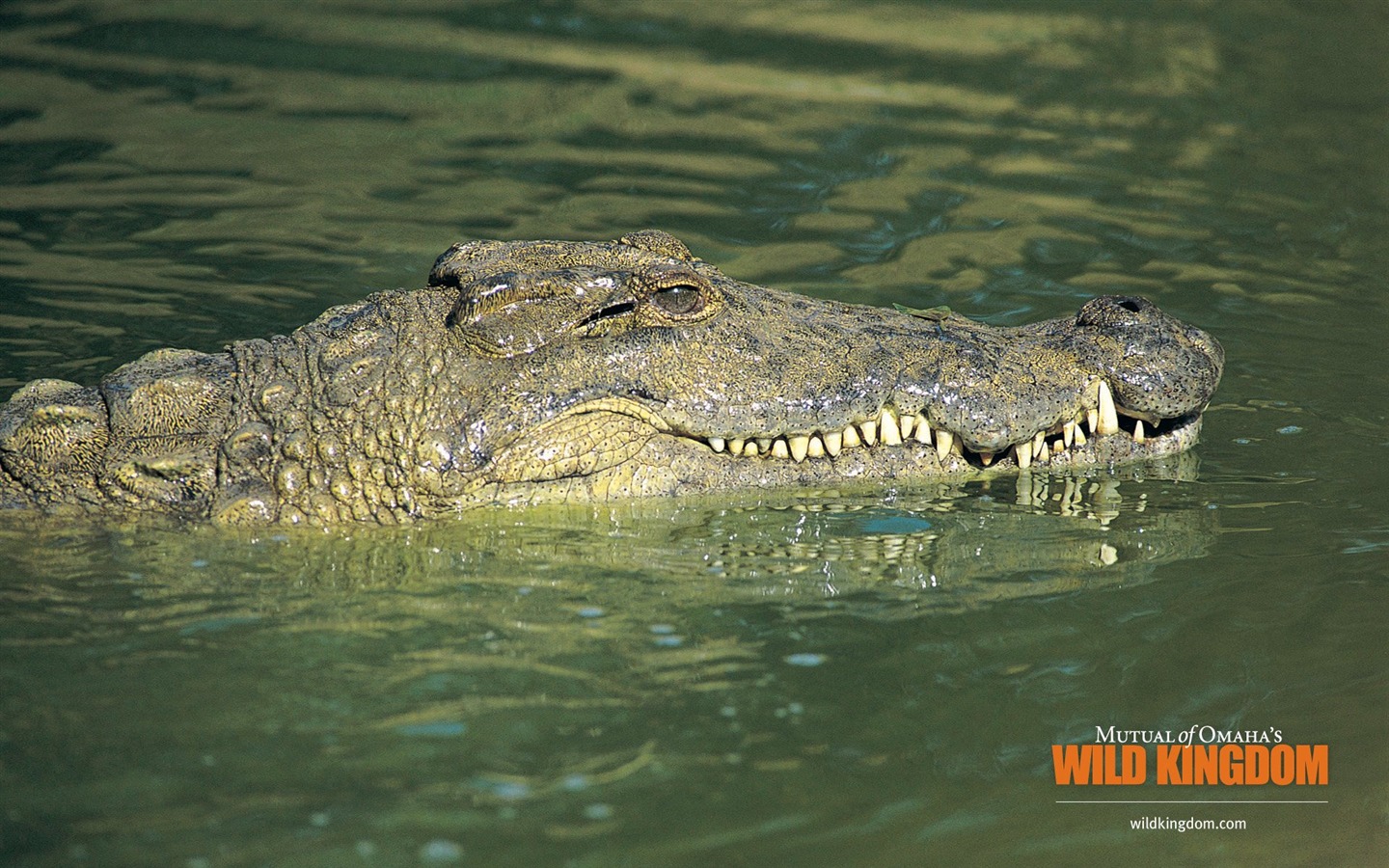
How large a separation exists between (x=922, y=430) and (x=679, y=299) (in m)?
1.13

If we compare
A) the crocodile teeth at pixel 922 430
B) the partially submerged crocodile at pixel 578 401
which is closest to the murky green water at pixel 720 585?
the partially submerged crocodile at pixel 578 401

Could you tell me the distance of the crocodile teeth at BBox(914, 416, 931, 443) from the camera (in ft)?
18.2

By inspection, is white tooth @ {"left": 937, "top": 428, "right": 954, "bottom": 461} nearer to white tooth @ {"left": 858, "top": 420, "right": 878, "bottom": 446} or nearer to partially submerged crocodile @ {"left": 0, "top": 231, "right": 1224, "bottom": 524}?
partially submerged crocodile @ {"left": 0, "top": 231, "right": 1224, "bottom": 524}

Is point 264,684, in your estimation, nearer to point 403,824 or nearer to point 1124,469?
point 403,824

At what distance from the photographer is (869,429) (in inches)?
218

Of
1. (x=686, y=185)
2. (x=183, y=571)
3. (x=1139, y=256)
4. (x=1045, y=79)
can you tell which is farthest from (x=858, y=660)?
(x=1045, y=79)

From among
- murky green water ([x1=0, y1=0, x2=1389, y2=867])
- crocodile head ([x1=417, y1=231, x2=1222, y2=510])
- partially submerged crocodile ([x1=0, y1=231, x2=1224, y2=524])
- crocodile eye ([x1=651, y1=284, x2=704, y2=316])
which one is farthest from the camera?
crocodile eye ([x1=651, y1=284, x2=704, y2=316])

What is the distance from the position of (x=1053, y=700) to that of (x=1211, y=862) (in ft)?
2.38

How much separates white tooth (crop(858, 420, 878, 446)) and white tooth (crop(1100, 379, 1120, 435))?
956 millimetres

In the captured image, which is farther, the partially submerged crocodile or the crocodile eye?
the crocodile eye

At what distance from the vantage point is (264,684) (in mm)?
4266

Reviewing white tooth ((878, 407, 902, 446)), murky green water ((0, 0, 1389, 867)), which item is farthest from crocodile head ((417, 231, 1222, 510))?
murky green water ((0, 0, 1389, 867))

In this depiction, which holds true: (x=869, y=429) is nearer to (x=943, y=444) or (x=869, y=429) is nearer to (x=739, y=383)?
(x=943, y=444)

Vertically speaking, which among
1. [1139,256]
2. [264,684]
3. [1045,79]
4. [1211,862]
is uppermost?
[1045,79]
